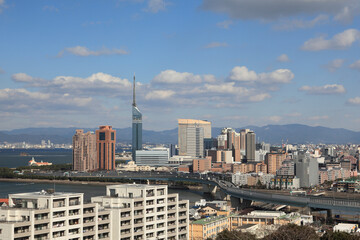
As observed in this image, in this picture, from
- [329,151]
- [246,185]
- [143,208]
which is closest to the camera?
[143,208]

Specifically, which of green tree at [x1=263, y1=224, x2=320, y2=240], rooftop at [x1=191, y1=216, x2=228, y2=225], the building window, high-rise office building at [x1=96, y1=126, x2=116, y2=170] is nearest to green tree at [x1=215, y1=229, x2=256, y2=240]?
Result: green tree at [x1=263, y1=224, x2=320, y2=240]

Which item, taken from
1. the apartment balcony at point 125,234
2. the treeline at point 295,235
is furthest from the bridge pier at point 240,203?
the apartment balcony at point 125,234

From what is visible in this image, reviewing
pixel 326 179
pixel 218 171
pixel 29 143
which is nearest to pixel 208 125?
pixel 218 171

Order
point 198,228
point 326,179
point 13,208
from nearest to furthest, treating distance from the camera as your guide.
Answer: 1. point 13,208
2. point 198,228
3. point 326,179

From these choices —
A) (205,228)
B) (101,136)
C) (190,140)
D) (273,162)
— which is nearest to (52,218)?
(205,228)

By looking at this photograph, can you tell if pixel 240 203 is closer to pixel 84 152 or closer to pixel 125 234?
pixel 125 234

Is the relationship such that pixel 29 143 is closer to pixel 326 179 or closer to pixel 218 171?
pixel 218 171
